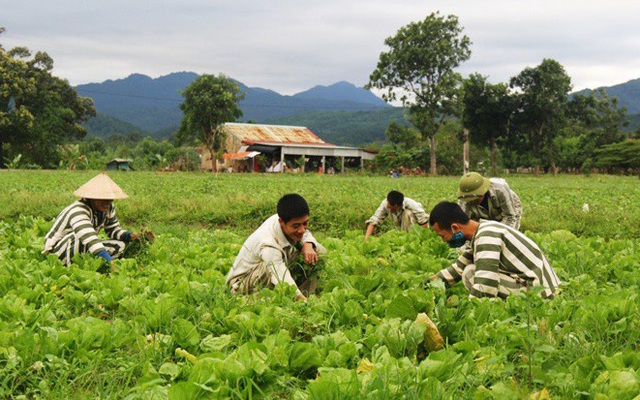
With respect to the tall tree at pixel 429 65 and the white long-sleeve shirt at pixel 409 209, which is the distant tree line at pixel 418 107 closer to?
the tall tree at pixel 429 65

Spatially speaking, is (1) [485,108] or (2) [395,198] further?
(1) [485,108]

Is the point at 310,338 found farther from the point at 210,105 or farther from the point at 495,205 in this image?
the point at 210,105

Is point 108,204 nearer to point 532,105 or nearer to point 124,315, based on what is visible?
point 124,315

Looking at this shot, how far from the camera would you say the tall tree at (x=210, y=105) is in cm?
4228

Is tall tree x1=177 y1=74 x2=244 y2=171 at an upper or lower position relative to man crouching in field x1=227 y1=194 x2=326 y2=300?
upper

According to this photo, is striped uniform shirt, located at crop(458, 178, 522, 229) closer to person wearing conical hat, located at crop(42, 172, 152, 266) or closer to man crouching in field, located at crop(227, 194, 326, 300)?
man crouching in field, located at crop(227, 194, 326, 300)

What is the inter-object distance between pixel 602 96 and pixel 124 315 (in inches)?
2562

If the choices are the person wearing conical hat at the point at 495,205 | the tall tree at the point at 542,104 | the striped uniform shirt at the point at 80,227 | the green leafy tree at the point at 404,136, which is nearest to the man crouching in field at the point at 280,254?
the striped uniform shirt at the point at 80,227

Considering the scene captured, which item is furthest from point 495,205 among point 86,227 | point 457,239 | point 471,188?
point 86,227

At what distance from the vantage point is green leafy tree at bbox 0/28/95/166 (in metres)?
39.6

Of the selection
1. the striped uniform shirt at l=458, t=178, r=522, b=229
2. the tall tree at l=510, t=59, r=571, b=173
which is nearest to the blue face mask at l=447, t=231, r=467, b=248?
the striped uniform shirt at l=458, t=178, r=522, b=229

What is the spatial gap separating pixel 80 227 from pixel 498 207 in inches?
178

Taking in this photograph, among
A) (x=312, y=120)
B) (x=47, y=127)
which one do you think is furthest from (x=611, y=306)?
(x=312, y=120)

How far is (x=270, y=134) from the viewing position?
5006 cm
